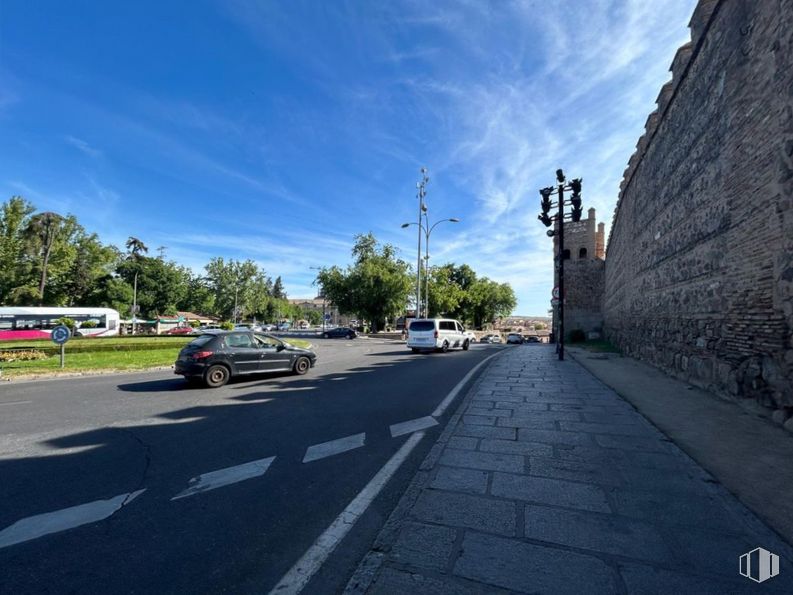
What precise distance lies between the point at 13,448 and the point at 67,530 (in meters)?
3.07

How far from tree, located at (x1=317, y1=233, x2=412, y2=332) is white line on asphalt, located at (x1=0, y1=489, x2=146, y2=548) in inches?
1633

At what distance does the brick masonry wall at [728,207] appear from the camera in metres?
5.82

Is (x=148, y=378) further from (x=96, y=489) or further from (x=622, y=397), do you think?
(x=622, y=397)

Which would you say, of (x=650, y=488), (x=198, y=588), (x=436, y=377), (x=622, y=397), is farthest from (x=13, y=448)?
(x=622, y=397)

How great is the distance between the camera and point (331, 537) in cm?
282

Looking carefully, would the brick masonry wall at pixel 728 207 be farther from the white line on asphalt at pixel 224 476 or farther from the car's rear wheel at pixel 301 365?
the car's rear wheel at pixel 301 365

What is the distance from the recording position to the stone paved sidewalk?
2.27 m

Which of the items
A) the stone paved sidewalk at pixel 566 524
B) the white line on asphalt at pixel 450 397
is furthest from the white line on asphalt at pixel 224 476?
the white line on asphalt at pixel 450 397

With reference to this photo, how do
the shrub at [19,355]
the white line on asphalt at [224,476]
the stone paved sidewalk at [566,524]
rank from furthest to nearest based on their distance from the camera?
the shrub at [19,355] < the white line on asphalt at [224,476] < the stone paved sidewalk at [566,524]

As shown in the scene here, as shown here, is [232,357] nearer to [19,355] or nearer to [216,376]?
[216,376]

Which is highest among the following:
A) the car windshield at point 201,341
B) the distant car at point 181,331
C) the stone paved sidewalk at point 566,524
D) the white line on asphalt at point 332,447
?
the car windshield at point 201,341

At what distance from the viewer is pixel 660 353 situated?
36.2 feet

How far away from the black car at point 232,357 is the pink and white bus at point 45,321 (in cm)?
2739

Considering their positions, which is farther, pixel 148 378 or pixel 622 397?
pixel 148 378
